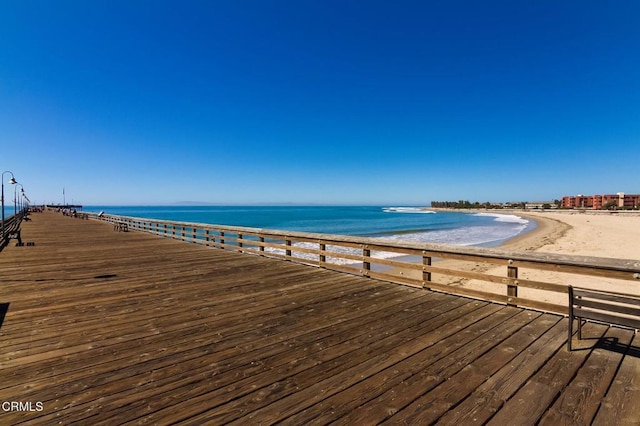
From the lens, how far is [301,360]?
3.08m

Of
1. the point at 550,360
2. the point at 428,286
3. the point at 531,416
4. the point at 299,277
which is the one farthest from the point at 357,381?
the point at 299,277

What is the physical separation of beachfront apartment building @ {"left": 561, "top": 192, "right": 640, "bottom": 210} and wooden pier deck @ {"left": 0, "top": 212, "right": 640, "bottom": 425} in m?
139

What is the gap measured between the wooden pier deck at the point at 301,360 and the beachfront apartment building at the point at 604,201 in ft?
456

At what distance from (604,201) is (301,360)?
553 ft

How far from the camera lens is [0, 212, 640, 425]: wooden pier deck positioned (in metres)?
2.31

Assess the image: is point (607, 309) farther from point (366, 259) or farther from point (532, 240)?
point (532, 240)

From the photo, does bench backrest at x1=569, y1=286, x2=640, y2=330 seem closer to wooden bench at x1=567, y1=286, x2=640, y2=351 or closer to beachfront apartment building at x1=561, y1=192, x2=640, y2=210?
wooden bench at x1=567, y1=286, x2=640, y2=351

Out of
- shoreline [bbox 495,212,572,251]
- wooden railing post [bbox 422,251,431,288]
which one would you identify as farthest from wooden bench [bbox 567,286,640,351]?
shoreline [bbox 495,212,572,251]

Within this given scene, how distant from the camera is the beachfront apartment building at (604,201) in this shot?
113200mm

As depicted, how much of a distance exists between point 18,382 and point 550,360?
4.67m

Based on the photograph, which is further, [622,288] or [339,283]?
[622,288]

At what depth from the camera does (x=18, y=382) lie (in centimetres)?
266

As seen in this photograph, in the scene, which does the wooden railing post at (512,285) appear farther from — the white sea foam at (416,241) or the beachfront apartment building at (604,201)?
the beachfront apartment building at (604,201)

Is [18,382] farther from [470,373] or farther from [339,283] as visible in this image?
[339,283]
